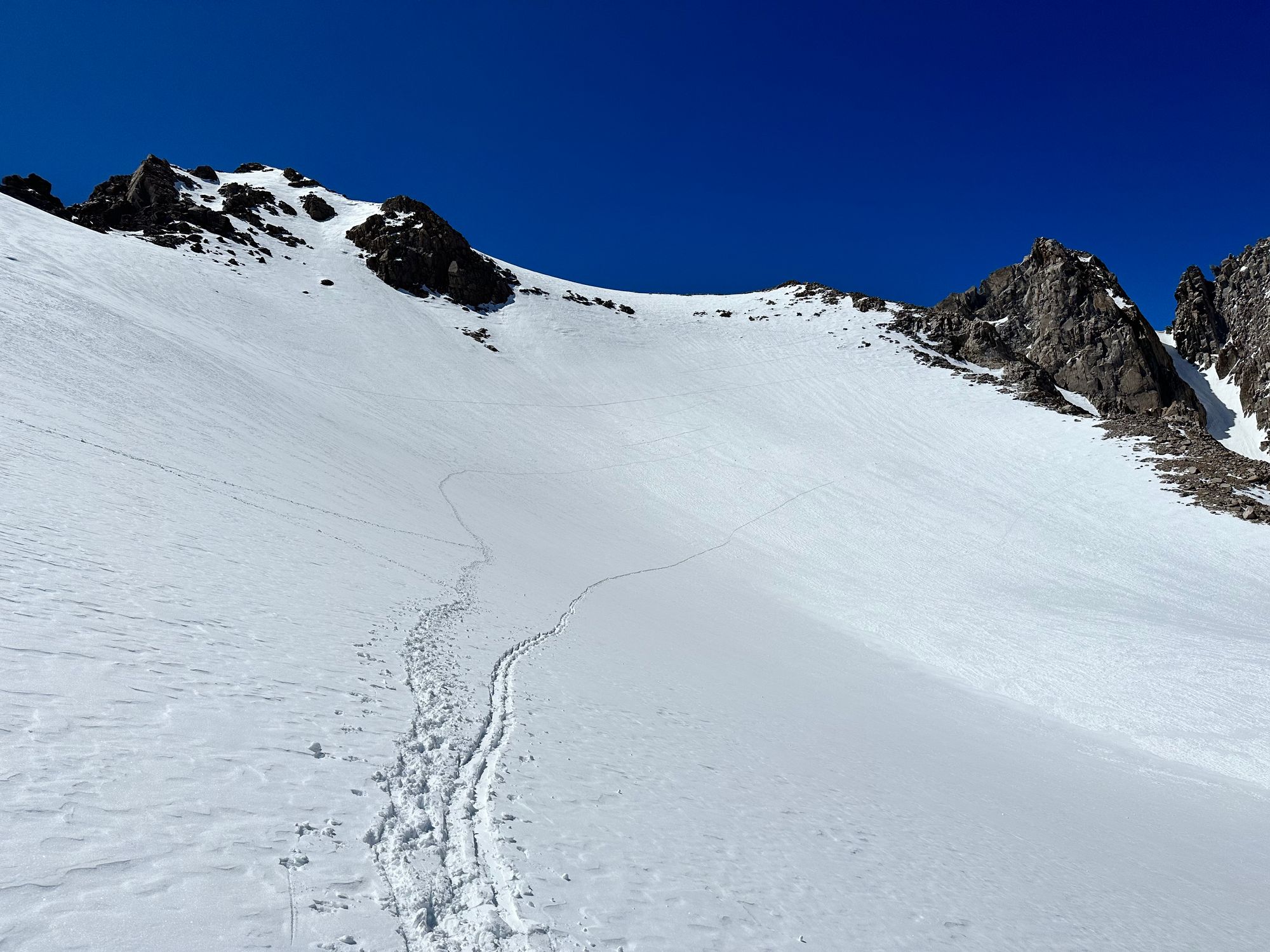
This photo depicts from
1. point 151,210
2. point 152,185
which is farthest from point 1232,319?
point 152,185

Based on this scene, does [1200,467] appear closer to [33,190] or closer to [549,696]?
[549,696]

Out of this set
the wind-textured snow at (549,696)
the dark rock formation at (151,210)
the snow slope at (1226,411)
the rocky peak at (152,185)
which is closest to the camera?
the wind-textured snow at (549,696)

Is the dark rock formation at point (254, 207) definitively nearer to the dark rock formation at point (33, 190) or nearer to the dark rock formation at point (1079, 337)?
the dark rock formation at point (33, 190)

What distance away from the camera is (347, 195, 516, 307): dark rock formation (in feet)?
185

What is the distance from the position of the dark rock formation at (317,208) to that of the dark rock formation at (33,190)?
20645mm

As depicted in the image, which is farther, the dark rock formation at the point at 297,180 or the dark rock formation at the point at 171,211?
the dark rock formation at the point at 297,180

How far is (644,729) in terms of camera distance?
26.2 feet

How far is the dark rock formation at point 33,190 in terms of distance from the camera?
52781 millimetres

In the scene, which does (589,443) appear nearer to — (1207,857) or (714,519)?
(714,519)

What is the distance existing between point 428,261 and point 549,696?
191ft

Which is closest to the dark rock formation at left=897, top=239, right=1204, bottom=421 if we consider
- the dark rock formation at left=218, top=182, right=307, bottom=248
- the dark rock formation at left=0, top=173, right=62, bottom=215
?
the dark rock formation at left=218, top=182, right=307, bottom=248

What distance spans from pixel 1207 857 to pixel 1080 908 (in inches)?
133

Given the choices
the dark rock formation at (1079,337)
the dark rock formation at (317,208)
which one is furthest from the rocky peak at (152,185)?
the dark rock formation at (1079,337)

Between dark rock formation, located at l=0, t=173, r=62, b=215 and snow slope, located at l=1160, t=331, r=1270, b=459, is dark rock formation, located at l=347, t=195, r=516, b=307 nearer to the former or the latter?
dark rock formation, located at l=0, t=173, r=62, b=215
